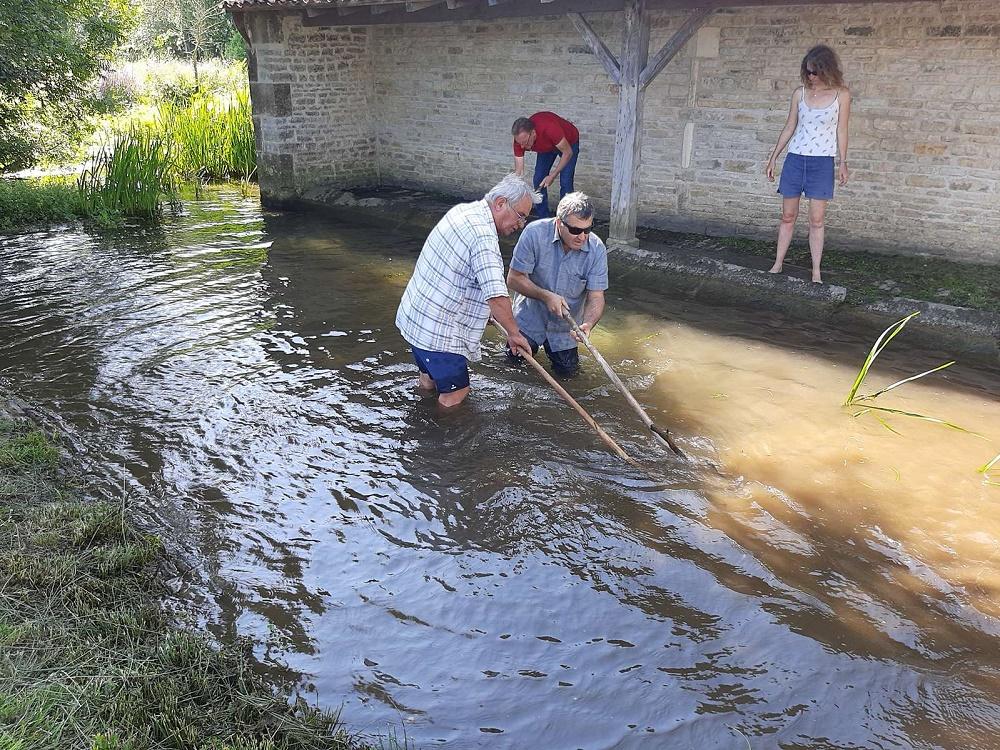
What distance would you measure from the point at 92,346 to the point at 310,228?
4926mm

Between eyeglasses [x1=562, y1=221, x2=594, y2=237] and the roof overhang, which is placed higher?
the roof overhang

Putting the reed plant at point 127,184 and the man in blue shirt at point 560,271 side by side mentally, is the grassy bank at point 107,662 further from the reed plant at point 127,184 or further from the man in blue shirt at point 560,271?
the reed plant at point 127,184

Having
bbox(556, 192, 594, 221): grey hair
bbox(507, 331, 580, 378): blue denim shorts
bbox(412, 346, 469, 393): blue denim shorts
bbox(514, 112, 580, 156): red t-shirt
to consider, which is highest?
bbox(514, 112, 580, 156): red t-shirt

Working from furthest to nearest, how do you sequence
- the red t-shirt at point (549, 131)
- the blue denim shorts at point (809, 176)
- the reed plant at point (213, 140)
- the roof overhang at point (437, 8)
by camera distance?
the reed plant at point (213, 140) → the red t-shirt at point (549, 131) → the roof overhang at point (437, 8) → the blue denim shorts at point (809, 176)

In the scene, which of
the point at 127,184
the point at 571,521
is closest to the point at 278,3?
the point at 127,184

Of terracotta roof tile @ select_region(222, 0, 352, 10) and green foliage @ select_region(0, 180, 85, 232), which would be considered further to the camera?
green foliage @ select_region(0, 180, 85, 232)

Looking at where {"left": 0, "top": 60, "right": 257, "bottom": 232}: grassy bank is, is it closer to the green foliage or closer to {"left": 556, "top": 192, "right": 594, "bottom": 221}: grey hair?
the green foliage

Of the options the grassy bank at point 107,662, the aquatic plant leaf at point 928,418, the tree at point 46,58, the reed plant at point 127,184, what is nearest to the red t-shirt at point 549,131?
the aquatic plant leaf at point 928,418

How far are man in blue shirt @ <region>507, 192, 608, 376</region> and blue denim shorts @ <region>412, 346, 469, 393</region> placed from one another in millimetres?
695

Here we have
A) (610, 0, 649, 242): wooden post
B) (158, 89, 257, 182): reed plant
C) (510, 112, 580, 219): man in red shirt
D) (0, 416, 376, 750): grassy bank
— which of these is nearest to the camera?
(0, 416, 376, 750): grassy bank

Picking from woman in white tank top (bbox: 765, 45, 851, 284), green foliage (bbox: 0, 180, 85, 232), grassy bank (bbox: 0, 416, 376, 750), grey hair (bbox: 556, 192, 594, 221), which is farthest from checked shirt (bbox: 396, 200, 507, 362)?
green foliage (bbox: 0, 180, 85, 232)

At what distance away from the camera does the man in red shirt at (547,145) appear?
891 cm

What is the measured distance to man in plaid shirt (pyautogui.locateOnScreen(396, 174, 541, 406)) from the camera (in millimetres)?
4730

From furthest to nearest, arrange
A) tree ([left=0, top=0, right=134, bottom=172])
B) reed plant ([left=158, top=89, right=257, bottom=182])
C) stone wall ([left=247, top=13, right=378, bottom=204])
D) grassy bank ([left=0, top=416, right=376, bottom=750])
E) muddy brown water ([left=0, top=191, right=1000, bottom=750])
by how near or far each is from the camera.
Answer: reed plant ([left=158, top=89, right=257, bottom=182]), stone wall ([left=247, top=13, right=378, bottom=204]), tree ([left=0, top=0, right=134, bottom=172]), muddy brown water ([left=0, top=191, right=1000, bottom=750]), grassy bank ([left=0, top=416, right=376, bottom=750])
